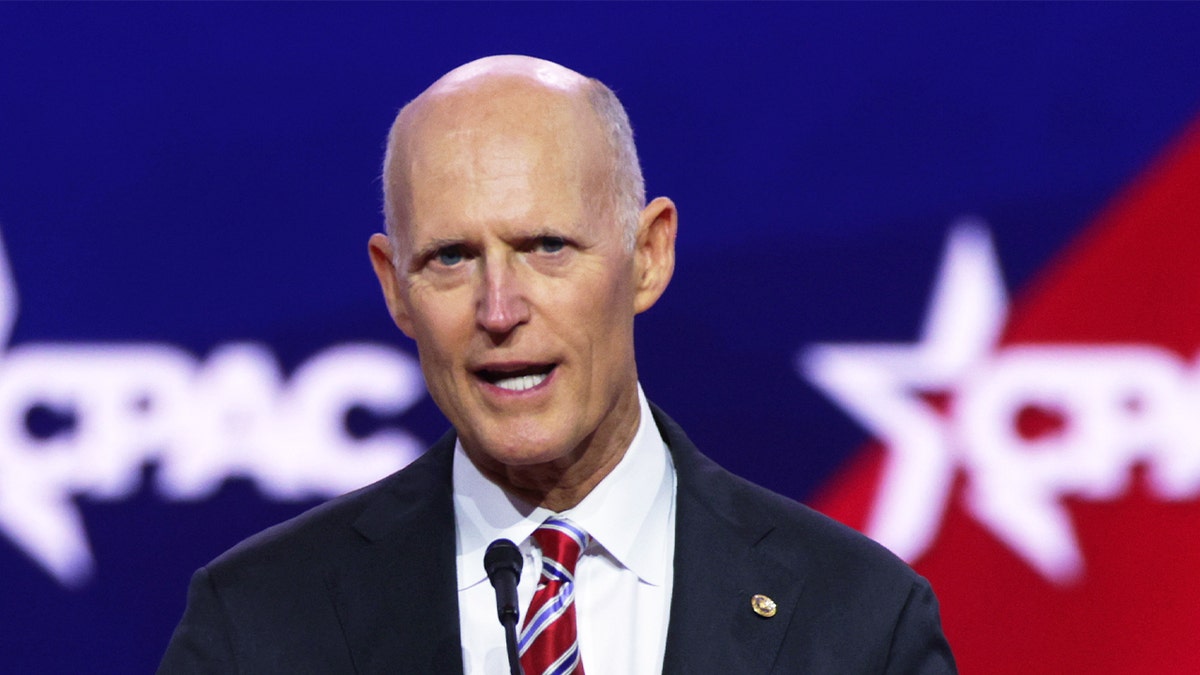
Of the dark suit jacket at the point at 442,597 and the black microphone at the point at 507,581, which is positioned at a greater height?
the black microphone at the point at 507,581

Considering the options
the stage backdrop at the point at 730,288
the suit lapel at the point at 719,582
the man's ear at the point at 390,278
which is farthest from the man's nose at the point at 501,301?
the stage backdrop at the point at 730,288

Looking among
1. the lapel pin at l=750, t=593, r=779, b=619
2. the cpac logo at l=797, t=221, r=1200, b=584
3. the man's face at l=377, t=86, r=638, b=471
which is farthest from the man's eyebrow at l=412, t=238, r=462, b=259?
the cpac logo at l=797, t=221, r=1200, b=584

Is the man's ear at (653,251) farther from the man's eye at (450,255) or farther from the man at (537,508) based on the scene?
the man's eye at (450,255)

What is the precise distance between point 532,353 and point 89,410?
4.14ft

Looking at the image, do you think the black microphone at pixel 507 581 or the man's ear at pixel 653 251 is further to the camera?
the man's ear at pixel 653 251

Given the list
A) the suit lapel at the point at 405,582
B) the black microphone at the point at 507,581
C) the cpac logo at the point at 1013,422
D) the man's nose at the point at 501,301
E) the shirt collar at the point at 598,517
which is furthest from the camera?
the cpac logo at the point at 1013,422

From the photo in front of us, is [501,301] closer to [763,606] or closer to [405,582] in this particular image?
[405,582]

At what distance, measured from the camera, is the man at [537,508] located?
1.94m

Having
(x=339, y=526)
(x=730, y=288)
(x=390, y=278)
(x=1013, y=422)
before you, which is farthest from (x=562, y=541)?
(x=1013, y=422)

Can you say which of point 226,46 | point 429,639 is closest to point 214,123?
point 226,46

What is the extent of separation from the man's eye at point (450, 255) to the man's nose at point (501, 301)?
0.05 meters

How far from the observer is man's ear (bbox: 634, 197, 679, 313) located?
7.03 ft

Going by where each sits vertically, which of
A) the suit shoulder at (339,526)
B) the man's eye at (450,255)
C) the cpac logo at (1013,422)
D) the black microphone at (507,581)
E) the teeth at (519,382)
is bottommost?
the cpac logo at (1013,422)

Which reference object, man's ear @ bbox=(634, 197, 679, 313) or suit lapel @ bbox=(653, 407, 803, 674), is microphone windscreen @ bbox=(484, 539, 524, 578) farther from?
man's ear @ bbox=(634, 197, 679, 313)
